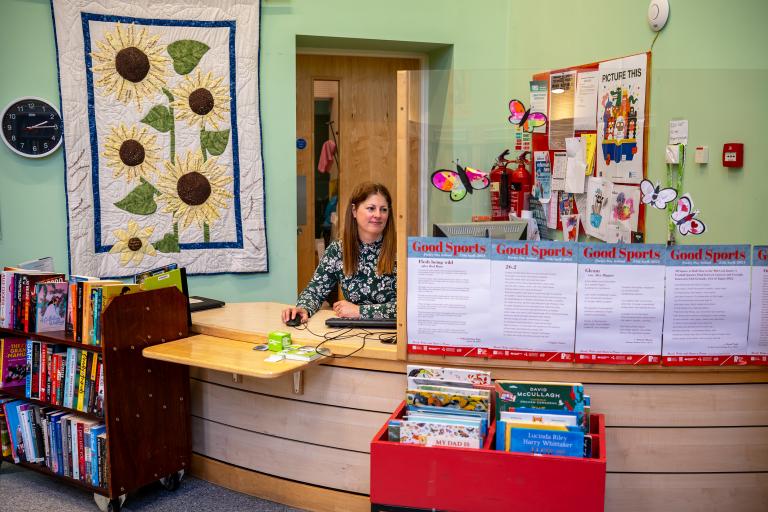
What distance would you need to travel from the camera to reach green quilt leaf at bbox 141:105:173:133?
4.32 meters

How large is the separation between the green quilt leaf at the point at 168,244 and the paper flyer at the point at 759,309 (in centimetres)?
321

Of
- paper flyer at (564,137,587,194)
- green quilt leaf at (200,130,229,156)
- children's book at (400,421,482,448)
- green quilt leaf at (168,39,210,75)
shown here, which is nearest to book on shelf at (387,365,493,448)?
children's book at (400,421,482,448)

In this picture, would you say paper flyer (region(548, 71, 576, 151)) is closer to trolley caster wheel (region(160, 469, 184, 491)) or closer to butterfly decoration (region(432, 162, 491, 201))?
butterfly decoration (region(432, 162, 491, 201))

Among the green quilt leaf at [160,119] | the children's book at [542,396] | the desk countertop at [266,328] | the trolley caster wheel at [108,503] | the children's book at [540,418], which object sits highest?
the green quilt leaf at [160,119]

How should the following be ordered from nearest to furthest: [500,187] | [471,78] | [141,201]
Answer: [471,78]
[500,187]
[141,201]

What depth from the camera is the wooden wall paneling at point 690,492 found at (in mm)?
2533

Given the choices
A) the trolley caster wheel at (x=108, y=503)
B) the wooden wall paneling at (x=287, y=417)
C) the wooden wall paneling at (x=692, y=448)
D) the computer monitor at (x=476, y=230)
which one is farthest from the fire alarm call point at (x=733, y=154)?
the trolley caster wheel at (x=108, y=503)

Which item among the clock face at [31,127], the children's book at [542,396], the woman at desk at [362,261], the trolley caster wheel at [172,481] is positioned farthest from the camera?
the clock face at [31,127]

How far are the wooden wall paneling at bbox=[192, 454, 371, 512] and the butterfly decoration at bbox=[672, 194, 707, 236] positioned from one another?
1.53m

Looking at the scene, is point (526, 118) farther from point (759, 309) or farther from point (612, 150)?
point (759, 309)

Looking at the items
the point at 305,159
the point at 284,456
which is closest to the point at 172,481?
the point at 284,456

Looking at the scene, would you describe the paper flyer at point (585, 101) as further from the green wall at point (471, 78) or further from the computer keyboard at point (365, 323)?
the computer keyboard at point (365, 323)

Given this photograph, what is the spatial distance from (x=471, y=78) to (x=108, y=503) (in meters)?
2.20

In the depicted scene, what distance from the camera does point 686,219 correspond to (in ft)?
8.08
